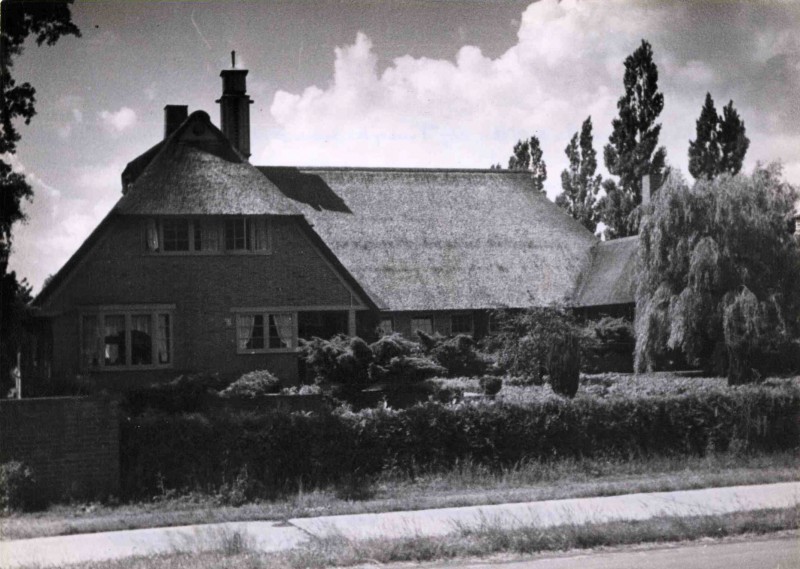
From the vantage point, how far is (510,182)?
4362 centimetres

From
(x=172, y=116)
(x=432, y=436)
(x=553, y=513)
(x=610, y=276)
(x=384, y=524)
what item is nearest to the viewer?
(x=384, y=524)

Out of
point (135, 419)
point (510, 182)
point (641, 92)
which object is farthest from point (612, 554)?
point (641, 92)

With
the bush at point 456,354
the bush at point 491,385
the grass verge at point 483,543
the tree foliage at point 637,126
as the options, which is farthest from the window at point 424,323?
the grass verge at point 483,543

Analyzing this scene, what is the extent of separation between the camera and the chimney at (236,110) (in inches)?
1569

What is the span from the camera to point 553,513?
13359 mm

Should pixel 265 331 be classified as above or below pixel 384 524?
above

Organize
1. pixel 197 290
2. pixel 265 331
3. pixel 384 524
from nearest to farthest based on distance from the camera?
pixel 384 524 < pixel 197 290 < pixel 265 331

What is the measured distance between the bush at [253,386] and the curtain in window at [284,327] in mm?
2756

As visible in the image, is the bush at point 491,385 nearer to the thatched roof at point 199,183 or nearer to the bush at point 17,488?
the thatched roof at point 199,183

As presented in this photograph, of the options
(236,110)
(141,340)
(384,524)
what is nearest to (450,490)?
(384,524)

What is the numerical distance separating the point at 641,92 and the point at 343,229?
21.7 meters

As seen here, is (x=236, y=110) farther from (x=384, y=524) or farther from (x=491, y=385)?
(x=384, y=524)

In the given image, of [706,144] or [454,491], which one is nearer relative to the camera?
[454,491]

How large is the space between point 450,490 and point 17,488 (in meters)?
6.65
